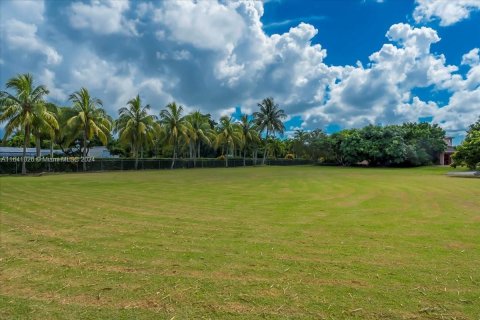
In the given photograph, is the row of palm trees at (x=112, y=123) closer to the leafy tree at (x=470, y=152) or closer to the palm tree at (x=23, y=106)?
the palm tree at (x=23, y=106)

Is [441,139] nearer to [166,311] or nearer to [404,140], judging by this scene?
[404,140]

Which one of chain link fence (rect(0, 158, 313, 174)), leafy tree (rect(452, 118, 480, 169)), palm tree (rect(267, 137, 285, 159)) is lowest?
chain link fence (rect(0, 158, 313, 174))

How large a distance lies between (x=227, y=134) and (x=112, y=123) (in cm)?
1772

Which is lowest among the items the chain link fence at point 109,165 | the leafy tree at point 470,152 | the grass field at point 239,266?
the grass field at point 239,266

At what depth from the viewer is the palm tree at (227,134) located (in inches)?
2141

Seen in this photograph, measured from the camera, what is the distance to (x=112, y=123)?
45750 millimetres

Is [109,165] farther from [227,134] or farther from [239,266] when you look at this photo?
[239,266]

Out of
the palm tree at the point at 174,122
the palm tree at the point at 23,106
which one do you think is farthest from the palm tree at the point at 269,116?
the palm tree at the point at 23,106

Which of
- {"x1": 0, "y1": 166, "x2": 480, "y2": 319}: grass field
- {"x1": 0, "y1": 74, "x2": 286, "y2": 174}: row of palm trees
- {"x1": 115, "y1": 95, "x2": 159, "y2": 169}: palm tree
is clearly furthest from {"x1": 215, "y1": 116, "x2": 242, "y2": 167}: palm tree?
{"x1": 0, "y1": 166, "x2": 480, "y2": 319}: grass field

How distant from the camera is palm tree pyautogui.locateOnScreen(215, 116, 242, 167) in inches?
2141

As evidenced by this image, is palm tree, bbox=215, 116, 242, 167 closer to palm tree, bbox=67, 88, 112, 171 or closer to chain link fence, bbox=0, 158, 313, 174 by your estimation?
chain link fence, bbox=0, 158, 313, 174

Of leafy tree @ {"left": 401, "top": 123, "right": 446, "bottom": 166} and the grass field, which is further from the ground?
leafy tree @ {"left": 401, "top": 123, "right": 446, "bottom": 166}

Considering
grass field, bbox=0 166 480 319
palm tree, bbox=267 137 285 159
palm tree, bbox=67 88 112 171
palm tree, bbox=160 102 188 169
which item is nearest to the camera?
grass field, bbox=0 166 480 319

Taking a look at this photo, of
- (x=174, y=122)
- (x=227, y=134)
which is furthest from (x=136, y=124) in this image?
(x=227, y=134)
